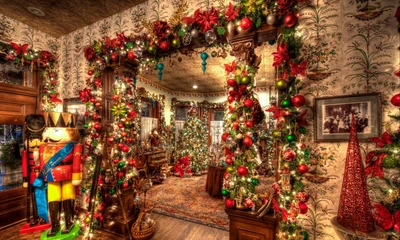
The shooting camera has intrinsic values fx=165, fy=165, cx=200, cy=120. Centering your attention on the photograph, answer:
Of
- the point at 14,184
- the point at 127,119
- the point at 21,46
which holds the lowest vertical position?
the point at 14,184

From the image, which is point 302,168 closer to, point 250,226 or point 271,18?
point 250,226

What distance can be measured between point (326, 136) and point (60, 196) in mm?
3653

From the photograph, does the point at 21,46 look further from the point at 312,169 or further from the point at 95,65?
the point at 312,169

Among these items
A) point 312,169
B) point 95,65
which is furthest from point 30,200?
point 312,169

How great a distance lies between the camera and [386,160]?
1.38m

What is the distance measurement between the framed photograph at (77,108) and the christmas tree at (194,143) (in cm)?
439

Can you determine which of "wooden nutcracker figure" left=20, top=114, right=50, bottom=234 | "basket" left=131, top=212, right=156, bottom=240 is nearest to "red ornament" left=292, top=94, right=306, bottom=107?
"basket" left=131, top=212, right=156, bottom=240

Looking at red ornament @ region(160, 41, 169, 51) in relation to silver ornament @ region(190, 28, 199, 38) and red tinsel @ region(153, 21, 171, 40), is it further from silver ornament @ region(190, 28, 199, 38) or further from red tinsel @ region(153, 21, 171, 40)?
silver ornament @ region(190, 28, 199, 38)

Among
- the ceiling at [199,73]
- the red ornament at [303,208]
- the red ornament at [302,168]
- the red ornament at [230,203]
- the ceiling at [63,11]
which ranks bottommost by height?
the red ornament at [230,203]

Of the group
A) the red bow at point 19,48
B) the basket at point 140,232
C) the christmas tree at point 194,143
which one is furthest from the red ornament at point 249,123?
the christmas tree at point 194,143

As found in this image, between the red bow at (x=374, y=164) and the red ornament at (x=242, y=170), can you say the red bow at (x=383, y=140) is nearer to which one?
the red bow at (x=374, y=164)

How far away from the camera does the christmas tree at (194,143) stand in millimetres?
7336

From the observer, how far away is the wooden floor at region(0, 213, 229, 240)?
2828mm

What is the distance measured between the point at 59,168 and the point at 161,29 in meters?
2.50
